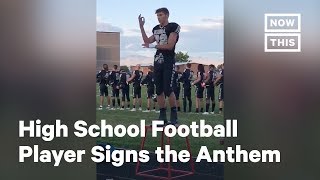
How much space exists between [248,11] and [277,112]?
49 cm

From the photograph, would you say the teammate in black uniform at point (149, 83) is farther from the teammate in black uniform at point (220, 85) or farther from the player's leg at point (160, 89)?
the teammate in black uniform at point (220, 85)

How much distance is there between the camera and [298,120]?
200 centimetres

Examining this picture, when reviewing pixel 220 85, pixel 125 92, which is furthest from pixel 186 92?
pixel 125 92

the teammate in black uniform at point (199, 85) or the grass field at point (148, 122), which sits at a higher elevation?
the teammate in black uniform at point (199, 85)

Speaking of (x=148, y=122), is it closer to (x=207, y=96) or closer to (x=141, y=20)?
(x=207, y=96)

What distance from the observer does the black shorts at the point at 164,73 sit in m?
Result: 2.02

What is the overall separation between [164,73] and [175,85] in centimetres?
8

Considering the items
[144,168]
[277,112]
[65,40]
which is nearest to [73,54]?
[65,40]

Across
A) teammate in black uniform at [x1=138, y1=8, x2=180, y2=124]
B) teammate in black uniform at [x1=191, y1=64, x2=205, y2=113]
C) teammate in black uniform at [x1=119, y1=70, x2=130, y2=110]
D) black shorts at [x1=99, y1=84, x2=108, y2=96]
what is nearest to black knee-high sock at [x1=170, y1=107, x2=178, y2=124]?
teammate in black uniform at [x1=138, y1=8, x2=180, y2=124]

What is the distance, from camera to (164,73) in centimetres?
204

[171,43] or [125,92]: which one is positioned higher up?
[171,43]

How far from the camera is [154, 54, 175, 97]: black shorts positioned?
2.02 m

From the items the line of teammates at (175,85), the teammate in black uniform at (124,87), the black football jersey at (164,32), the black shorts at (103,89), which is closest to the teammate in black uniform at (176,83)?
the line of teammates at (175,85)

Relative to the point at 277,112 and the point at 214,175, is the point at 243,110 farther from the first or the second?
the point at 214,175
